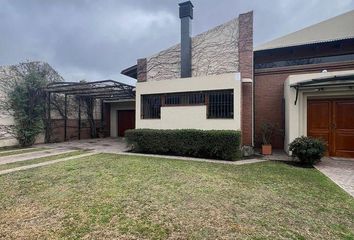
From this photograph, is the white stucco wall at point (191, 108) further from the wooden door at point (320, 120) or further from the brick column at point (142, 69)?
the wooden door at point (320, 120)

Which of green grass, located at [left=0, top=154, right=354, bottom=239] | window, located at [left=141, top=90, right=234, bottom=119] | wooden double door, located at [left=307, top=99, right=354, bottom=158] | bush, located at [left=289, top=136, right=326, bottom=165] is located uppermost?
window, located at [left=141, top=90, right=234, bottom=119]

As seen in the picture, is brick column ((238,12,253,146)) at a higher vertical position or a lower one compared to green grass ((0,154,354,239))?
higher

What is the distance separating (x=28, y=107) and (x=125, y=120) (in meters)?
7.92

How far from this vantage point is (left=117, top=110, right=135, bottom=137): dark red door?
19406 millimetres

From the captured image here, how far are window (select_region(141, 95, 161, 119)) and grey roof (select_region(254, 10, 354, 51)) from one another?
625 cm

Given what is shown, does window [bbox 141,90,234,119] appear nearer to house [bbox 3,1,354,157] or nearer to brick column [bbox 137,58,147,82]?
house [bbox 3,1,354,157]

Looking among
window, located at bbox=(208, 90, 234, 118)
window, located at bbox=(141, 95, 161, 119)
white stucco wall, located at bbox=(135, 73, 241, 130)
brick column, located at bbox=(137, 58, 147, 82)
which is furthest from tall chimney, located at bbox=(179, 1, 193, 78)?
window, located at bbox=(208, 90, 234, 118)

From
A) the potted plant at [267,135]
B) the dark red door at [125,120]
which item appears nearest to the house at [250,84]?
the potted plant at [267,135]

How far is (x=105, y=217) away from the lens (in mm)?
3492

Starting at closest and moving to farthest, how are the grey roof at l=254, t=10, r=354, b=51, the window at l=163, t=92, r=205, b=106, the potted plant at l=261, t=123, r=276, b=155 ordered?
the potted plant at l=261, t=123, r=276, b=155, the window at l=163, t=92, r=205, b=106, the grey roof at l=254, t=10, r=354, b=51

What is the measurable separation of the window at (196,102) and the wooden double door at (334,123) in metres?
3.31

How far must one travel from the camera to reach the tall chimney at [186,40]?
11633 mm

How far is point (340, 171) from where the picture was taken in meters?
6.62

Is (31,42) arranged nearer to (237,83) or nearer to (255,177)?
(237,83)
